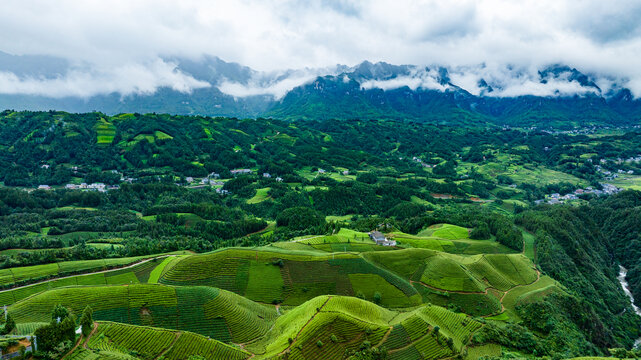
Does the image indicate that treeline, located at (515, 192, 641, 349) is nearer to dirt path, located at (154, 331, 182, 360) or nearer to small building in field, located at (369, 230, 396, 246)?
small building in field, located at (369, 230, 396, 246)

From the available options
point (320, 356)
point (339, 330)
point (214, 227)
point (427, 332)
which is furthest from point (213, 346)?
point (214, 227)

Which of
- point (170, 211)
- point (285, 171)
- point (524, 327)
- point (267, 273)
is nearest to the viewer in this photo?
point (524, 327)

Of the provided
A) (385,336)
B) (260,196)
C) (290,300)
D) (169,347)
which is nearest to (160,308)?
(169,347)

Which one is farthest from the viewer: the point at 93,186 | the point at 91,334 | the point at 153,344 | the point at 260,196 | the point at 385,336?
the point at 93,186

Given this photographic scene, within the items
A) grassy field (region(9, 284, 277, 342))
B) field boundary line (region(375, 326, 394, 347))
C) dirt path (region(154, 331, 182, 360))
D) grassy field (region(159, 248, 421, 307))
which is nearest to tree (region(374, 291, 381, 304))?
grassy field (region(159, 248, 421, 307))

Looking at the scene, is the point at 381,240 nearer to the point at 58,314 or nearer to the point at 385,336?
the point at 385,336

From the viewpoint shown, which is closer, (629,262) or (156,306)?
(156,306)

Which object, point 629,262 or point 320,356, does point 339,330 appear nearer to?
point 320,356

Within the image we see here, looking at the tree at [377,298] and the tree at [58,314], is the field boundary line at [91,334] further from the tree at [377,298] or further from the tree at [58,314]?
the tree at [377,298]

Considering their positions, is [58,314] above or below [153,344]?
above

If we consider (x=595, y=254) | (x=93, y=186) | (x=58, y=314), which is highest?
(x=58, y=314)
